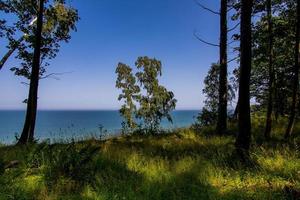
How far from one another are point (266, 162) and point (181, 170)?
1.94 m

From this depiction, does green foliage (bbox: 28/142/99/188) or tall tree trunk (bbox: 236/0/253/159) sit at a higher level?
tall tree trunk (bbox: 236/0/253/159)

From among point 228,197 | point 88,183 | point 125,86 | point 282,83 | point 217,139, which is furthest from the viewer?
point 125,86

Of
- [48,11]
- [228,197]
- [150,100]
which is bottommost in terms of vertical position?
[228,197]

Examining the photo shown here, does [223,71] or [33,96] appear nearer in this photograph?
[33,96]

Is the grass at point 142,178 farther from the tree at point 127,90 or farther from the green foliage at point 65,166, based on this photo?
the tree at point 127,90

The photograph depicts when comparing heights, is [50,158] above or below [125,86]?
below

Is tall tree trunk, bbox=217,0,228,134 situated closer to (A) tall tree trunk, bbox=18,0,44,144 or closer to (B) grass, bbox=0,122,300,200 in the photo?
(B) grass, bbox=0,122,300,200

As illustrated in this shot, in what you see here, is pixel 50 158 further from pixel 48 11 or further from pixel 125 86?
pixel 125 86

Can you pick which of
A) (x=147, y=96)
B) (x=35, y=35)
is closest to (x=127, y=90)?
(x=147, y=96)

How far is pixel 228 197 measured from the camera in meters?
5.50

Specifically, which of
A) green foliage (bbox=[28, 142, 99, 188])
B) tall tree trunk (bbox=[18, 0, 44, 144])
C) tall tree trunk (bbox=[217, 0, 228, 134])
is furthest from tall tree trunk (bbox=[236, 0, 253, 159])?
tall tree trunk (bbox=[18, 0, 44, 144])

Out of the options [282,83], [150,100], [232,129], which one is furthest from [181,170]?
[150,100]

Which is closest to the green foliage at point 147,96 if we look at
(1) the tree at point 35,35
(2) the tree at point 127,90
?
(2) the tree at point 127,90

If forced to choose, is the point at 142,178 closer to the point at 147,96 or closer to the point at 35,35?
the point at 35,35
